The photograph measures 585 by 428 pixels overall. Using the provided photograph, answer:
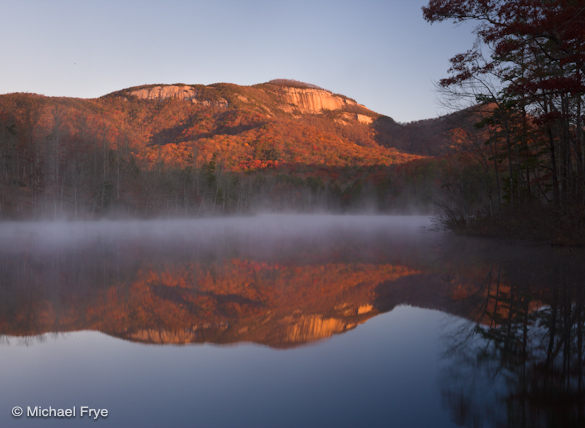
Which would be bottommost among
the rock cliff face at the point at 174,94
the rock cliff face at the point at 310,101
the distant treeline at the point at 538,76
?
the distant treeline at the point at 538,76

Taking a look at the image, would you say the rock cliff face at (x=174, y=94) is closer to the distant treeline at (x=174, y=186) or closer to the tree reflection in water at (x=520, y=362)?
the distant treeline at (x=174, y=186)

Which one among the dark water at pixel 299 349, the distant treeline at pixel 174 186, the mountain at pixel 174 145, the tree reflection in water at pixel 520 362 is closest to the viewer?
the tree reflection in water at pixel 520 362

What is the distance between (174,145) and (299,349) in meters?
89.8

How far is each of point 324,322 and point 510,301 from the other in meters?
3.06

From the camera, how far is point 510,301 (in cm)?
582

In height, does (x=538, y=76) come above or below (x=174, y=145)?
below

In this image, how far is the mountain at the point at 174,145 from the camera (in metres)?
53.5

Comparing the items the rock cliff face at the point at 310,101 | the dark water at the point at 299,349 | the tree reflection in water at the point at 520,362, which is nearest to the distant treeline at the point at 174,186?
the dark water at the point at 299,349

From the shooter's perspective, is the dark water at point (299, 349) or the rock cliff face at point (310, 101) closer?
the dark water at point (299, 349)

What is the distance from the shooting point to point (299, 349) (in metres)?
4.20

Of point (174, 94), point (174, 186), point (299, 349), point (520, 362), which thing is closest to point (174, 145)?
point (174, 186)

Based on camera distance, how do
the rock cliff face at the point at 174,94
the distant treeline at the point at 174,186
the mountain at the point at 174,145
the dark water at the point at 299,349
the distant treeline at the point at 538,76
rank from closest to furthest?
1. the dark water at the point at 299,349
2. the distant treeline at the point at 538,76
3. the distant treeline at the point at 174,186
4. the mountain at the point at 174,145
5. the rock cliff face at the point at 174,94

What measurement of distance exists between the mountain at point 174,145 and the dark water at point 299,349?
13873 millimetres

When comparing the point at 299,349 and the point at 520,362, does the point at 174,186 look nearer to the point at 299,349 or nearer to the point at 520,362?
the point at 299,349
